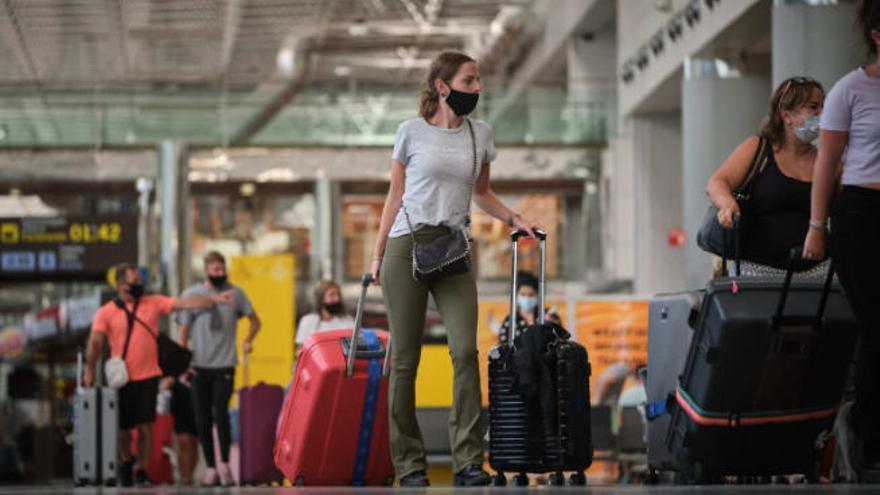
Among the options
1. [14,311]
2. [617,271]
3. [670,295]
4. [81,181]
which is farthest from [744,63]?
[670,295]

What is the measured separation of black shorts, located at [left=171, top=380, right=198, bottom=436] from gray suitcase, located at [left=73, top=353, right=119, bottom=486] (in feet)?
4.34

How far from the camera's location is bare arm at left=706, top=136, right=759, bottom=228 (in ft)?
22.3

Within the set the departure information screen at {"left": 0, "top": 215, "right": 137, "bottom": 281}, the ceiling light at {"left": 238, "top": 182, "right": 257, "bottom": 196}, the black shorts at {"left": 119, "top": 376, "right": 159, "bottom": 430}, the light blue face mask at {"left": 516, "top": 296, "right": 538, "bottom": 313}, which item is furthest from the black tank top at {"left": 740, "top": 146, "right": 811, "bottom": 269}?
the ceiling light at {"left": 238, "top": 182, "right": 257, "bottom": 196}

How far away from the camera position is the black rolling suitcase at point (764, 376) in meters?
6.31

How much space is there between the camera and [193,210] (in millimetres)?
30609

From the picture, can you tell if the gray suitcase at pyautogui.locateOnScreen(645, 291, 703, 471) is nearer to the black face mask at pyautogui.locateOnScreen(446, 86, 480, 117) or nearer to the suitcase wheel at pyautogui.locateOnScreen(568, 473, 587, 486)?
the suitcase wheel at pyautogui.locateOnScreen(568, 473, 587, 486)

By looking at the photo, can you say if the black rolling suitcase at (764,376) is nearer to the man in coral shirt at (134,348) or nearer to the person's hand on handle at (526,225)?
the person's hand on handle at (526,225)

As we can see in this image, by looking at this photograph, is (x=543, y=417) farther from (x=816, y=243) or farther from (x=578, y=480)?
(x=816, y=243)

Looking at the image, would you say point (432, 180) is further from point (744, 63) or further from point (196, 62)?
point (196, 62)

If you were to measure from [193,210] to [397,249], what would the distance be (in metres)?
23.9

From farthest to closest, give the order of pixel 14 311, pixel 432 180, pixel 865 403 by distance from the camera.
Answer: pixel 14 311 < pixel 432 180 < pixel 865 403

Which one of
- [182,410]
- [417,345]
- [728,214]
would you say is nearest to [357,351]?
[417,345]

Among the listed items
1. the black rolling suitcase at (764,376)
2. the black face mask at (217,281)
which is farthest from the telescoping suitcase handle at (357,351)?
the black face mask at (217,281)

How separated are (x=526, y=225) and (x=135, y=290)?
6.77 m
